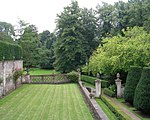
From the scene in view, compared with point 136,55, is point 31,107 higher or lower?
lower

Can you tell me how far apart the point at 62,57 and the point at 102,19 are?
420 inches

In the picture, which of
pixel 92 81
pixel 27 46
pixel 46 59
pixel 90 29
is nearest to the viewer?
pixel 92 81

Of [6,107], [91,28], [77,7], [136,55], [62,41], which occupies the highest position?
[77,7]

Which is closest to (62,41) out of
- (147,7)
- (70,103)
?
(147,7)

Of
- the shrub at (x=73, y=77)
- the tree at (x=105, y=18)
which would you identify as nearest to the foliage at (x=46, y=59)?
the tree at (x=105, y=18)

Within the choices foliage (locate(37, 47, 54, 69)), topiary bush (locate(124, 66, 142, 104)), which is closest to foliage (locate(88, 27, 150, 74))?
topiary bush (locate(124, 66, 142, 104))

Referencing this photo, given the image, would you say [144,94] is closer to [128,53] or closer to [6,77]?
[128,53]

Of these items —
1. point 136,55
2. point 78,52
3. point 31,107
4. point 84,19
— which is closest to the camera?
point 31,107

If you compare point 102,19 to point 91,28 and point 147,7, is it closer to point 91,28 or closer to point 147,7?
point 91,28

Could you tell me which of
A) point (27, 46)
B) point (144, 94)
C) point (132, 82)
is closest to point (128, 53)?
point (132, 82)

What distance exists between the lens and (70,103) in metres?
16.0

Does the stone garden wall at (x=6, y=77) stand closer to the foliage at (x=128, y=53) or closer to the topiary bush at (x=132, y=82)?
the foliage at (x=128, y=53)

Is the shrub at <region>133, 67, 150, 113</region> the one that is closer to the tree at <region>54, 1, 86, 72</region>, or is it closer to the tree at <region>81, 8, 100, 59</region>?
the tree at <region>54, 1, 86, 72</region>

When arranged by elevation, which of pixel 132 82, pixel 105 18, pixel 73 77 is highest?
pixel 105 18
